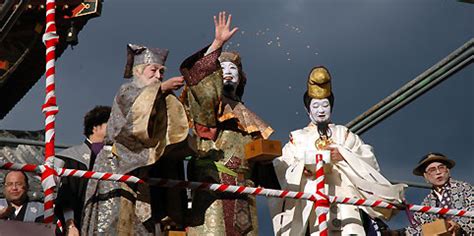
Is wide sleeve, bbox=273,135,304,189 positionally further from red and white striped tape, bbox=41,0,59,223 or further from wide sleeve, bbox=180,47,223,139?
red and white striped tape, bbox=41,0,59,223

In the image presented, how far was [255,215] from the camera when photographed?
6.74 m

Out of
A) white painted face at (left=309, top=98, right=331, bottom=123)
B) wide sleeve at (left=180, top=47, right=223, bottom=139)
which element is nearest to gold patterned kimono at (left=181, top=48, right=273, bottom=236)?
wide sleeve at (left=180, top=47, right=223, bottom=139)

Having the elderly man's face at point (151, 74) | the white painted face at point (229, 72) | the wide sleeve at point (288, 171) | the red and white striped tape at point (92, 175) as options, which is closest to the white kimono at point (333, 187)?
the wide sleeve at point (288, 171)

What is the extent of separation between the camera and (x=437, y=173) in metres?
7.86

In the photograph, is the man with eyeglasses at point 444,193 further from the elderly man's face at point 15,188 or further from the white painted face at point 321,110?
the elderly man's face at point 15,188

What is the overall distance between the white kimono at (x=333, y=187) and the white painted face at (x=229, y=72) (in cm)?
69

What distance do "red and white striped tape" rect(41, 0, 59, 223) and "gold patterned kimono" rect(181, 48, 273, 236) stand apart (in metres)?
0.97

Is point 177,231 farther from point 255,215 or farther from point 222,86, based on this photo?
point 222,86

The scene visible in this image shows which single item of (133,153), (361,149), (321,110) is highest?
(321,110)

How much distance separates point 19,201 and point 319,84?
2538 mm

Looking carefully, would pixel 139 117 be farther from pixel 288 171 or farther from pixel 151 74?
pixel 288 171

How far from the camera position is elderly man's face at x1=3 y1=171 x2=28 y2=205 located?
6352mm

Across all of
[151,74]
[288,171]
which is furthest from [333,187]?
[151,74]

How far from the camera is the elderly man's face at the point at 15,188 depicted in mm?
6352
